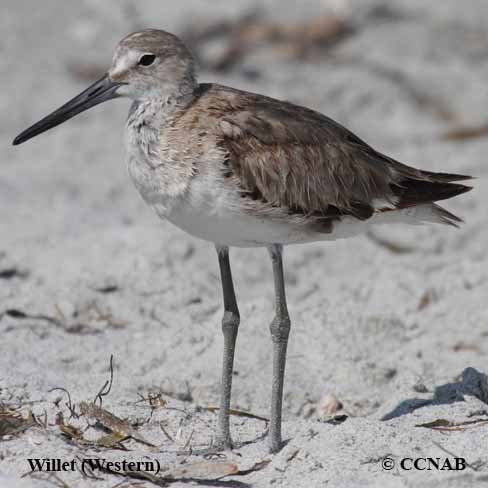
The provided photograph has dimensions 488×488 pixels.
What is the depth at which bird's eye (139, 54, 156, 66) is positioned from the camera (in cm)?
542

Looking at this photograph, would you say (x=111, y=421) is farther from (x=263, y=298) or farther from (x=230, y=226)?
(x=263, y=298)

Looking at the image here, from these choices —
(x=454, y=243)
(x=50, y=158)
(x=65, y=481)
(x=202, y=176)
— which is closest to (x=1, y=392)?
(x=65, y=481)

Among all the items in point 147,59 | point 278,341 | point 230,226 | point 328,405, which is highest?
point 147,59

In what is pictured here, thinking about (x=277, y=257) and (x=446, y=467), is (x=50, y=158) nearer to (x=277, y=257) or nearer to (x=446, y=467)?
(x=277, y=257)

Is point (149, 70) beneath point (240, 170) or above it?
above

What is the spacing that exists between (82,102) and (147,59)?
419 mm

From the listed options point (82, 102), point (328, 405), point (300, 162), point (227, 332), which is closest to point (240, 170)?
point (300, 162)

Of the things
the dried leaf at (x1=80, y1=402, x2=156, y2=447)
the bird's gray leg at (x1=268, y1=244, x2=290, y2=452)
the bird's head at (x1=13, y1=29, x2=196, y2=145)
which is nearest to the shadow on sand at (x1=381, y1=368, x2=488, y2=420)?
the bird's gray leg at (x1=268, y1=244, x2=290, y2=452)

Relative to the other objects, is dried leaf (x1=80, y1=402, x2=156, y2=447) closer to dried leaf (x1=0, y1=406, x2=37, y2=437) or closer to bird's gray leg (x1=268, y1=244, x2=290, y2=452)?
dried leaf (x1=0, y1=406, x2=37, y2=437)

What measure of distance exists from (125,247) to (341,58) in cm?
447

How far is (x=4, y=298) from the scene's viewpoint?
680 centimetres

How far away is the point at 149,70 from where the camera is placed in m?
5.42

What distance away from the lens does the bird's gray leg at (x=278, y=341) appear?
5.10m

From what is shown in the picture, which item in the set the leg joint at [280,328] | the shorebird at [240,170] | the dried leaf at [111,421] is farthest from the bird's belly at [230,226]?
the dried leaf at [111,421]
